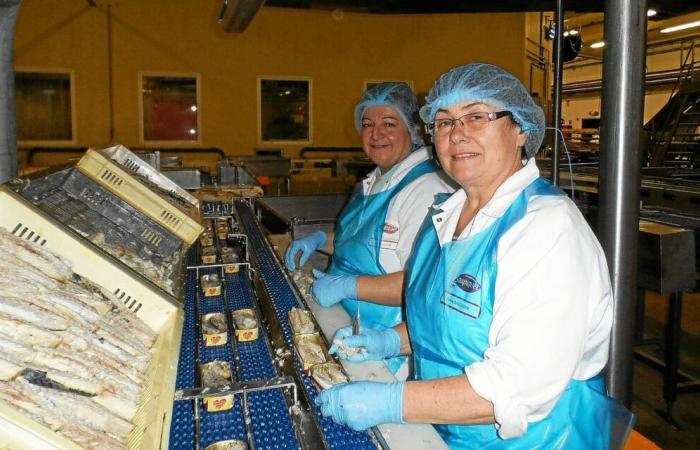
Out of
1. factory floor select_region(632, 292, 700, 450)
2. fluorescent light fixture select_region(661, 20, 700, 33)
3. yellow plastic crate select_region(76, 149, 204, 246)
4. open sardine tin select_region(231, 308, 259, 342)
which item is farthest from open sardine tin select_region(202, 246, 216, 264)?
fluorescent light fixture select_region(661, 20, 700, 33)

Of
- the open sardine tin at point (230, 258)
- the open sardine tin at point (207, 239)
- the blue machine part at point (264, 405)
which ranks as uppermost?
the open sardine tin at point (207, 239)

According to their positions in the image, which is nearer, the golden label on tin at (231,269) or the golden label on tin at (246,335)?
the golden label on tin at (246,335)

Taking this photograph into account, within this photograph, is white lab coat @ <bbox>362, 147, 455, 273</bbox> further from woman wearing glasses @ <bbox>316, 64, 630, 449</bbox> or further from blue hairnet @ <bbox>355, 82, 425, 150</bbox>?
woman wearing glasses @ <bbox>316, 64, 630, 449</bbox>

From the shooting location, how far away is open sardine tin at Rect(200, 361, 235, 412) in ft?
3.74

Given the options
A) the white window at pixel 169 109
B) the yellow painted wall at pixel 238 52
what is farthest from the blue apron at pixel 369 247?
the white window at pixel 169 109

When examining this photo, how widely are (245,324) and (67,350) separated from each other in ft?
1.94

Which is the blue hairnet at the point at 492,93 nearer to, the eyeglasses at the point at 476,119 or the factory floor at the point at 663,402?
the eyeglasses at the point at 476,119

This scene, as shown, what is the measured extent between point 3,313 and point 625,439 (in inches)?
58.8

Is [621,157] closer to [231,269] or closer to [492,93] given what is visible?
[492,93]

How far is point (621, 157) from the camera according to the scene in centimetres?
155

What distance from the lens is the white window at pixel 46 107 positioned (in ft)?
29.9

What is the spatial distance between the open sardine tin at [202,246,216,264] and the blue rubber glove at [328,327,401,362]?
2.67 ft

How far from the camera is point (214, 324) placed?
5.11 ft

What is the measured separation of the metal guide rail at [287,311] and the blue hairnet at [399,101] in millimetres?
889
